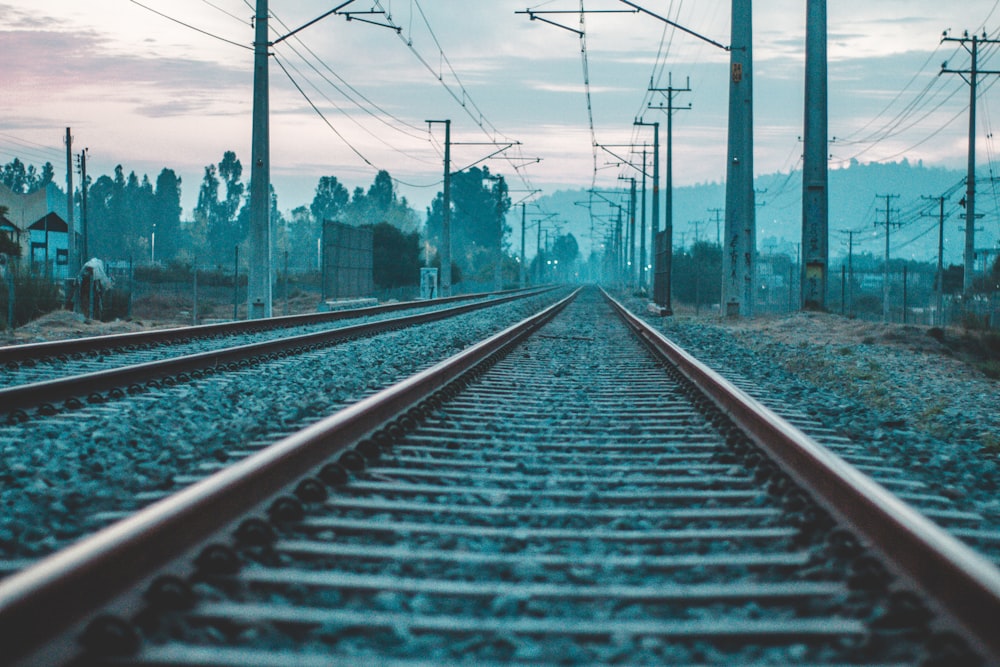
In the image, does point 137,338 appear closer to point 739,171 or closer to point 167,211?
point 739,171

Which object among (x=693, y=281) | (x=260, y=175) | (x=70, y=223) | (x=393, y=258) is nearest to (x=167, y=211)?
(x=393, y=258)

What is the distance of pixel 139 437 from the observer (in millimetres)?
6250

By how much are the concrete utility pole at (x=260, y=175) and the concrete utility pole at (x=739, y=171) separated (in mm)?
10707

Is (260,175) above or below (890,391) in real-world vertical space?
above

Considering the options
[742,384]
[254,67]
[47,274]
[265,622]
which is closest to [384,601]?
[265,622]

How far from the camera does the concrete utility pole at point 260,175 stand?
21.2m

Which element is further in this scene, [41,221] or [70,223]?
[41,221]

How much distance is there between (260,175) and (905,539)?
64.6 ft

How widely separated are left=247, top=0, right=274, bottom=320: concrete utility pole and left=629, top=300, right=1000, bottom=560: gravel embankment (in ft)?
28.4

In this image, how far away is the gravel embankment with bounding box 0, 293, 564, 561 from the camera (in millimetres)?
4387

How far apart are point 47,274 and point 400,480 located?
1012 inches

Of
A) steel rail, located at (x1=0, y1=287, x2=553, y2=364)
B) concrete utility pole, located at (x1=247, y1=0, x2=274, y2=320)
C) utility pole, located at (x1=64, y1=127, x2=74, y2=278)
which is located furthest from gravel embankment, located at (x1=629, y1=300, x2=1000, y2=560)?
utility pole, located at (x1=64, y1=127, x2=74, y2=278)

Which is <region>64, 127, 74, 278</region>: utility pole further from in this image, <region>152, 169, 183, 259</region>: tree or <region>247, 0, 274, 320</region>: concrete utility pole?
<region>152, 169, 183, 259</region>: tree

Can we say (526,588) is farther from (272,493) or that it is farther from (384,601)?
(272,493)
